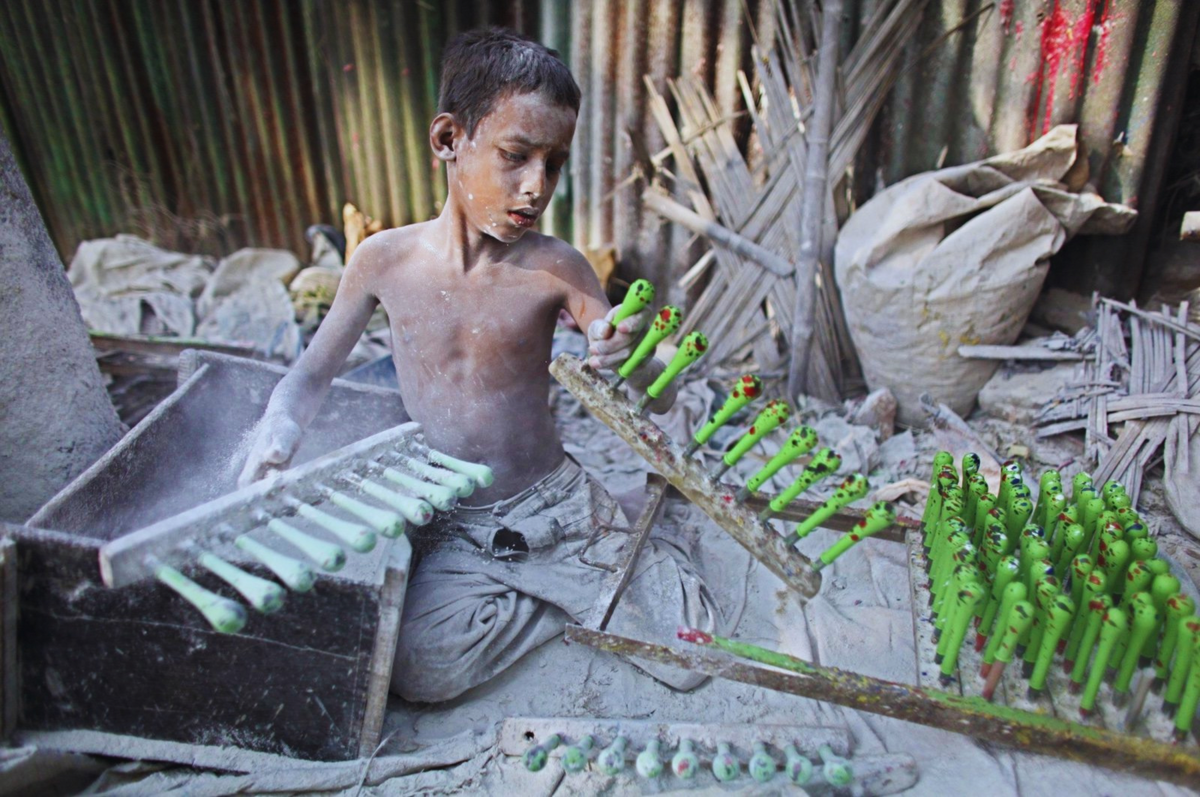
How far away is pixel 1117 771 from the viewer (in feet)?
5.87

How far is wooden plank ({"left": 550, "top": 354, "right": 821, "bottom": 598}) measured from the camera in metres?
1.92

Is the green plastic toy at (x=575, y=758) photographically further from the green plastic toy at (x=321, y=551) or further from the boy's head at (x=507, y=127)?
the boy's head at (x=507, y=127)

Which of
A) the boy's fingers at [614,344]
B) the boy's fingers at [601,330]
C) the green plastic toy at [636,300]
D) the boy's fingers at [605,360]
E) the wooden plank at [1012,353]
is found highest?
the green plastic toy at [636,300]

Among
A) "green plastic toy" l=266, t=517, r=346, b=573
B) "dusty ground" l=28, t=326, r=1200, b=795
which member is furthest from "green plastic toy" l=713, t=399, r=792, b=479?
"green plastic toy" l=266, t=517, r=346, b=573

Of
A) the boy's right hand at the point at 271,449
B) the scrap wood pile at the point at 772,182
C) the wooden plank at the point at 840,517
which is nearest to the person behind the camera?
the boy's right hand at the point at 271,449

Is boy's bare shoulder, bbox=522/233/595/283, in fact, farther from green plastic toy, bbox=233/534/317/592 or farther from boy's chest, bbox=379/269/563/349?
green plastic toy, bbox=233/534/317/592

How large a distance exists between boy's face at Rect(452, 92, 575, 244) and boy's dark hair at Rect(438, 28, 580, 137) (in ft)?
0.09

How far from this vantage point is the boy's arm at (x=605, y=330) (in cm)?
192

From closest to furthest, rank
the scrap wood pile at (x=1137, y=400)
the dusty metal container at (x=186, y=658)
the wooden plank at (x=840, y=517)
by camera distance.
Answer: the dusty metal container at (x=186, y=658) < the wooden plank at (x=840, y=517) < the scrap wood pile at (x=1137, y=400)

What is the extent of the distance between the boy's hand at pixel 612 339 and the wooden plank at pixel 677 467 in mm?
49

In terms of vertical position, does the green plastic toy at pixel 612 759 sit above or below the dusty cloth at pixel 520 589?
below

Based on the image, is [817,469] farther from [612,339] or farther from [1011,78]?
[1011,78]

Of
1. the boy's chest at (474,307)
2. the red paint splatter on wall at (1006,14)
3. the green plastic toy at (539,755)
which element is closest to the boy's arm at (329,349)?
the boy's chest at (474,307)

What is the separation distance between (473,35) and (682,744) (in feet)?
6.76
